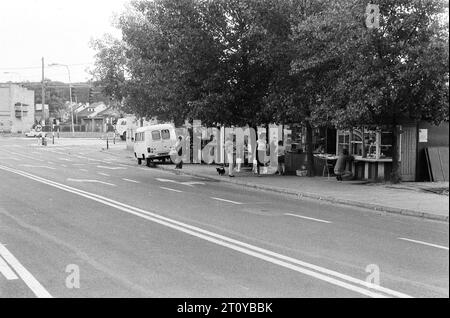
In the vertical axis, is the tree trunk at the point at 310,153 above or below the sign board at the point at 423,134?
below

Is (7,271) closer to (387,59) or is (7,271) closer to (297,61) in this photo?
(387,59)

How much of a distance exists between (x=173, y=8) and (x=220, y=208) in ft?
35.7

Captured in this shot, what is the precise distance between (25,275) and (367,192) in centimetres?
1223

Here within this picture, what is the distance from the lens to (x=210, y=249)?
28.5ft

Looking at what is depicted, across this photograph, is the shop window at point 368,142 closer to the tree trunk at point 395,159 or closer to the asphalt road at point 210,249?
the tree trunk at point 395,159

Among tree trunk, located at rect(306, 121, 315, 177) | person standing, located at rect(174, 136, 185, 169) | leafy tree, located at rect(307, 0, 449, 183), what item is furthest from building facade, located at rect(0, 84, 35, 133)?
leafy tree, located at rect(307, 0, 449, 183)

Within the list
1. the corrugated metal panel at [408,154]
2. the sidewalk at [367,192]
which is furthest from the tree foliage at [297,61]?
the sidewalk at [367,192]

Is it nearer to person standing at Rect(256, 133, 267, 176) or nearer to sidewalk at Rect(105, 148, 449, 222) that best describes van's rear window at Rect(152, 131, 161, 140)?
person standing at Rect(256, 133, 267, 176)

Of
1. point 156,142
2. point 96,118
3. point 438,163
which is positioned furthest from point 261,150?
point 96,118

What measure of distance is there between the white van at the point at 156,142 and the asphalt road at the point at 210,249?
1632 centimetres

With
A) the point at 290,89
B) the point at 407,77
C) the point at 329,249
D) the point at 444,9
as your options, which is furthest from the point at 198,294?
the point at 290,89

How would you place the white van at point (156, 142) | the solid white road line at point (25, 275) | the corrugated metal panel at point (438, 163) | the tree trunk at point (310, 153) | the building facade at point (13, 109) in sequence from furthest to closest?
the building facade at point (13, 109), the white van at point (156, 142), the tree trunk at point (310, 153), the corrugated metal panel at point (438, 163), the solid white road line at point (25, 275)

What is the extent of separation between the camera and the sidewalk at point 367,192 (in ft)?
45.5

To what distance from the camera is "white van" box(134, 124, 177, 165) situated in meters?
31.9
